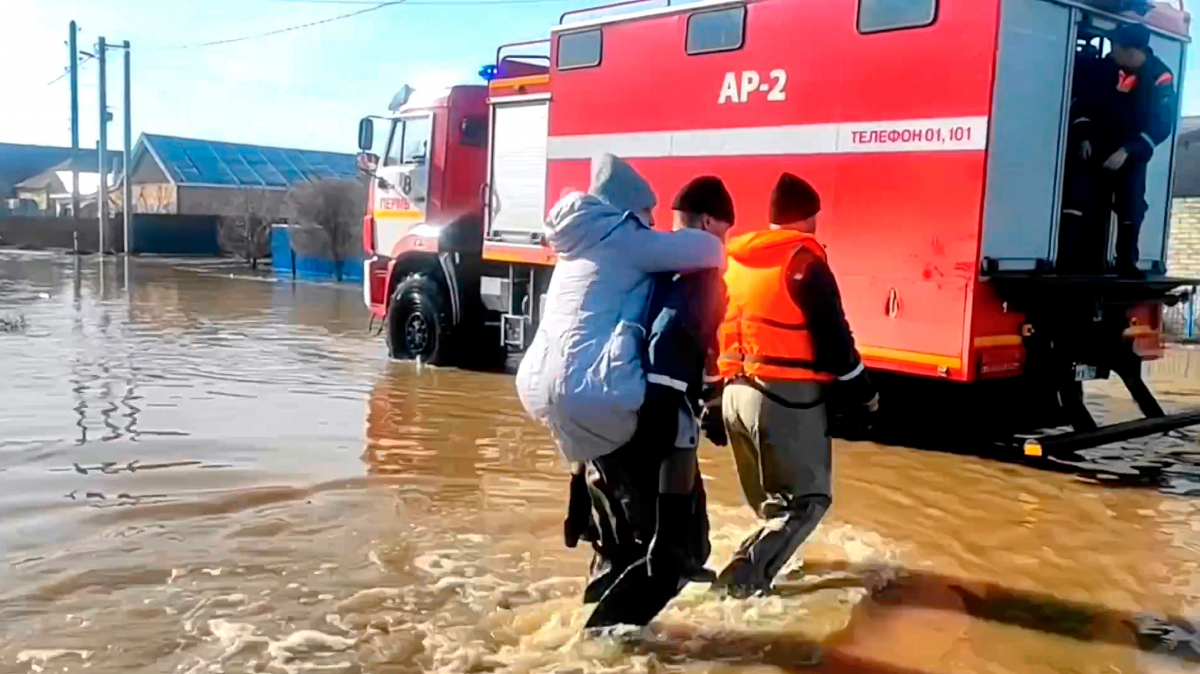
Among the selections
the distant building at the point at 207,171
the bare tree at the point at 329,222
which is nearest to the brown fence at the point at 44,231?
the distant building at the point at 207,171

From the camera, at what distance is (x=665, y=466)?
3.99 m

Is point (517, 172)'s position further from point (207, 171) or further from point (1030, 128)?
point (207, 171)

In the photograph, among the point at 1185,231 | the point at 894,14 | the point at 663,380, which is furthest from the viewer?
the point at 1185,231

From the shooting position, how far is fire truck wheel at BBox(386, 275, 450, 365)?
1225cm

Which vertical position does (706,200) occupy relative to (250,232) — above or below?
above

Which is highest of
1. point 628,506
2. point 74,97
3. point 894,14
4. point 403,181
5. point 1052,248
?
point 74,97

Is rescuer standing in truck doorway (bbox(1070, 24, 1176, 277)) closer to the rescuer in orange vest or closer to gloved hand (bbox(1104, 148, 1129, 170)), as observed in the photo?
gloved hand (bbox(1104, 148, 1129, 170))

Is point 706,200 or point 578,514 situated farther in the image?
point 578,514

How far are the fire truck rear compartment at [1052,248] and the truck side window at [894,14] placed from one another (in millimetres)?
493

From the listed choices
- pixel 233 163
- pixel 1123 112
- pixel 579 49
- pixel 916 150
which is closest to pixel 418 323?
pixel 579 49

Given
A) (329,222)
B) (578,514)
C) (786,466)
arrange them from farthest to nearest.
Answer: (329,222) < (786,466) < (578,514)

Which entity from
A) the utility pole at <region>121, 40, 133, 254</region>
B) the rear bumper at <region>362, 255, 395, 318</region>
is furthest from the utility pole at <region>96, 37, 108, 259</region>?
the rear bumper at <region>362, 255, 395, 318</region>

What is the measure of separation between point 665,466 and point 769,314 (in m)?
1.05

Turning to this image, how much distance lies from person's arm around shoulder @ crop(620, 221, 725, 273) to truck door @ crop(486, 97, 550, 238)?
672 centimetres
